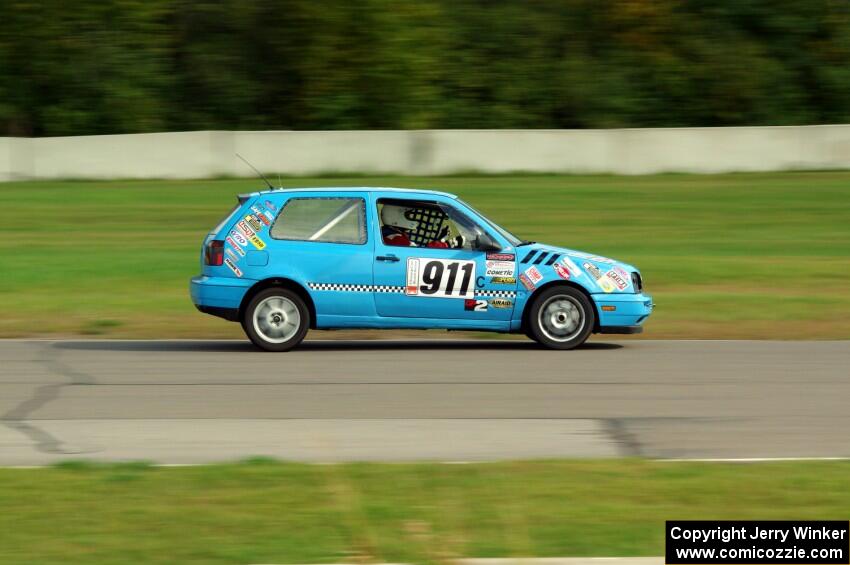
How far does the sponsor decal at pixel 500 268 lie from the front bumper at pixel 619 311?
Answer: 2.77 ft

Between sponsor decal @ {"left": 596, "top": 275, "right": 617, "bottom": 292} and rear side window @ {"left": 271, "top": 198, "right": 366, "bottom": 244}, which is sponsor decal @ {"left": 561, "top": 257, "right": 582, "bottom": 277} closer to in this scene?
sponsor decal @ {"left": 596, "top": 275, "right": 617, "bottom": 292}

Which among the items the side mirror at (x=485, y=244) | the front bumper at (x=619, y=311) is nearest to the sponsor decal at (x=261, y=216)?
the side mirror at (x=485, y=244)

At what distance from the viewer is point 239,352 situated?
42.6 feet

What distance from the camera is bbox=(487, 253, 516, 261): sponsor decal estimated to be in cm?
1281

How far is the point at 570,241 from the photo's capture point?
907 inches

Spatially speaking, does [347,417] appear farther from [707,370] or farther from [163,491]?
[707,370]

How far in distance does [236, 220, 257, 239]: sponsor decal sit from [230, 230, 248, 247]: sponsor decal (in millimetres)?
37

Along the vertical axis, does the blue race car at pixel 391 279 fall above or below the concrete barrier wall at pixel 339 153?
below

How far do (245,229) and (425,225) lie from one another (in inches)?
69.4

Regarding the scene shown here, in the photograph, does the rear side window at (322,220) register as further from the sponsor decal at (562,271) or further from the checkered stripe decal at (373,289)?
the sponsor decal at (562,271)

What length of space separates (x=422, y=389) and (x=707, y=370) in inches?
108

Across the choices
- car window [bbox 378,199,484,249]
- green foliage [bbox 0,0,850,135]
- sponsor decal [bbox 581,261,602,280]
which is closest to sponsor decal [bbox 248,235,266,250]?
car window [bbox 378,199,484,249]

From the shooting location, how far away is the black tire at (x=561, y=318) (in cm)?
1285

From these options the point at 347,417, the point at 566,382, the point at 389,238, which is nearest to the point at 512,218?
the point at 389,238
